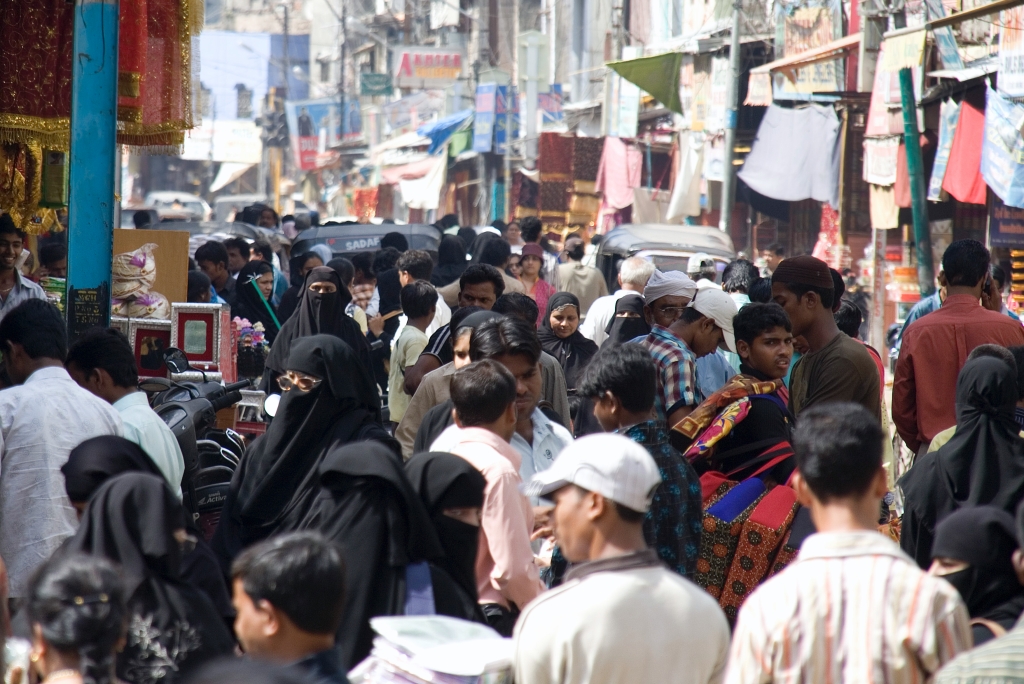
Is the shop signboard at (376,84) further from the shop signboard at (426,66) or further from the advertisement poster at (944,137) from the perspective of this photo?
the advertisement poster at (944,137)

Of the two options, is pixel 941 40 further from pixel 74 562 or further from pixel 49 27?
pixel 74 562

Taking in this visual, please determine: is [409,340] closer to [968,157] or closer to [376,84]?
[968,157]

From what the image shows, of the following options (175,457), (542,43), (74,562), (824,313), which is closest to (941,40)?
(824,313)

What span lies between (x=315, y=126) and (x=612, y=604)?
183 ft

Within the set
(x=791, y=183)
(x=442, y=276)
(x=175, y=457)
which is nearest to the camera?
Answer: (x=175, y=457)

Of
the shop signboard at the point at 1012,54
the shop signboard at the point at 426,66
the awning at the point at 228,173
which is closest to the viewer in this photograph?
the shop signboard at the point at 1012,54

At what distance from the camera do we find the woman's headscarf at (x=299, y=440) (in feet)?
13.1

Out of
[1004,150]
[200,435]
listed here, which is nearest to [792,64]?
[1004,150]

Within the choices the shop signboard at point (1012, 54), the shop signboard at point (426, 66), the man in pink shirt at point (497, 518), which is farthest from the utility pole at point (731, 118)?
the shop signboard at point (426, 66)

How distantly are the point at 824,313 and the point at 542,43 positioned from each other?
2812 cm

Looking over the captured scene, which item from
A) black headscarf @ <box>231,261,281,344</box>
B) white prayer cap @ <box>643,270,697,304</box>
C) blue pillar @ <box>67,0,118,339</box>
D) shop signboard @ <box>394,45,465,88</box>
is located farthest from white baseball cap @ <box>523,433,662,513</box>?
shop signboard @ <box>394,45,465,88</box>

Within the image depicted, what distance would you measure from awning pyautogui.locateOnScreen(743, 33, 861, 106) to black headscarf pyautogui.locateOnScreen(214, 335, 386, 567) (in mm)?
13560

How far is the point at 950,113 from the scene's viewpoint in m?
12.5

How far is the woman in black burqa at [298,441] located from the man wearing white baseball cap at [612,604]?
1.48 meters
